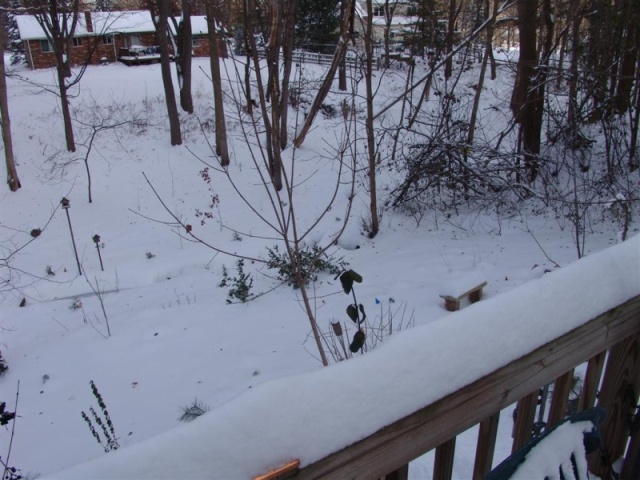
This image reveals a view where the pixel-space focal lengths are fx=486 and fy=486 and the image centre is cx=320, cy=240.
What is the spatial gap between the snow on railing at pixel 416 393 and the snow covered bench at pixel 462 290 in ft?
12.8

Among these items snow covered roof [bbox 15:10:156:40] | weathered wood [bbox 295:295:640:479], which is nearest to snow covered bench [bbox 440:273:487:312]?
weathered wood [bbox 295:295:640:479]

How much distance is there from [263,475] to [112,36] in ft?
97.5

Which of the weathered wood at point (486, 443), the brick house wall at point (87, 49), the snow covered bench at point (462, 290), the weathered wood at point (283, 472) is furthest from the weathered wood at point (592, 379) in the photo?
the brick house wall at point (87, 49)

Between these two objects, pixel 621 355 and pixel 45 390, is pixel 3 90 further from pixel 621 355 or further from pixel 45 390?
pixel 621 355

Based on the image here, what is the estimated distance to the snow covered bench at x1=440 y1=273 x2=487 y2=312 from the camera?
17.1 feet

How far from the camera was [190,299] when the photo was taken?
695 cm

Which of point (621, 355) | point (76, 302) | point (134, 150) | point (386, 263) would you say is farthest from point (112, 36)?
point (621, 355)

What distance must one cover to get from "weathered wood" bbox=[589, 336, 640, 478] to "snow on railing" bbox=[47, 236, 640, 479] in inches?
4.6

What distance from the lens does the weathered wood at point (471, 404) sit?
2.98ft

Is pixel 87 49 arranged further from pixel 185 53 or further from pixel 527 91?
pixel 527 91

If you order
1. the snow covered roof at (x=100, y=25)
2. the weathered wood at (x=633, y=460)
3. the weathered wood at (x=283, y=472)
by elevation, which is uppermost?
the snow covered roof at (x=100, y=25)

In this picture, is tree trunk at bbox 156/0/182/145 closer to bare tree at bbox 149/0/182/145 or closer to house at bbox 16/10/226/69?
bare tree at bbox 149/0/182/145

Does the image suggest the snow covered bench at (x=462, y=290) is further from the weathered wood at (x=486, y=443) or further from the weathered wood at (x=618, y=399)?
the weathered wood at (x=486, y=443)

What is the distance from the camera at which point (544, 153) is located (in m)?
9.15
